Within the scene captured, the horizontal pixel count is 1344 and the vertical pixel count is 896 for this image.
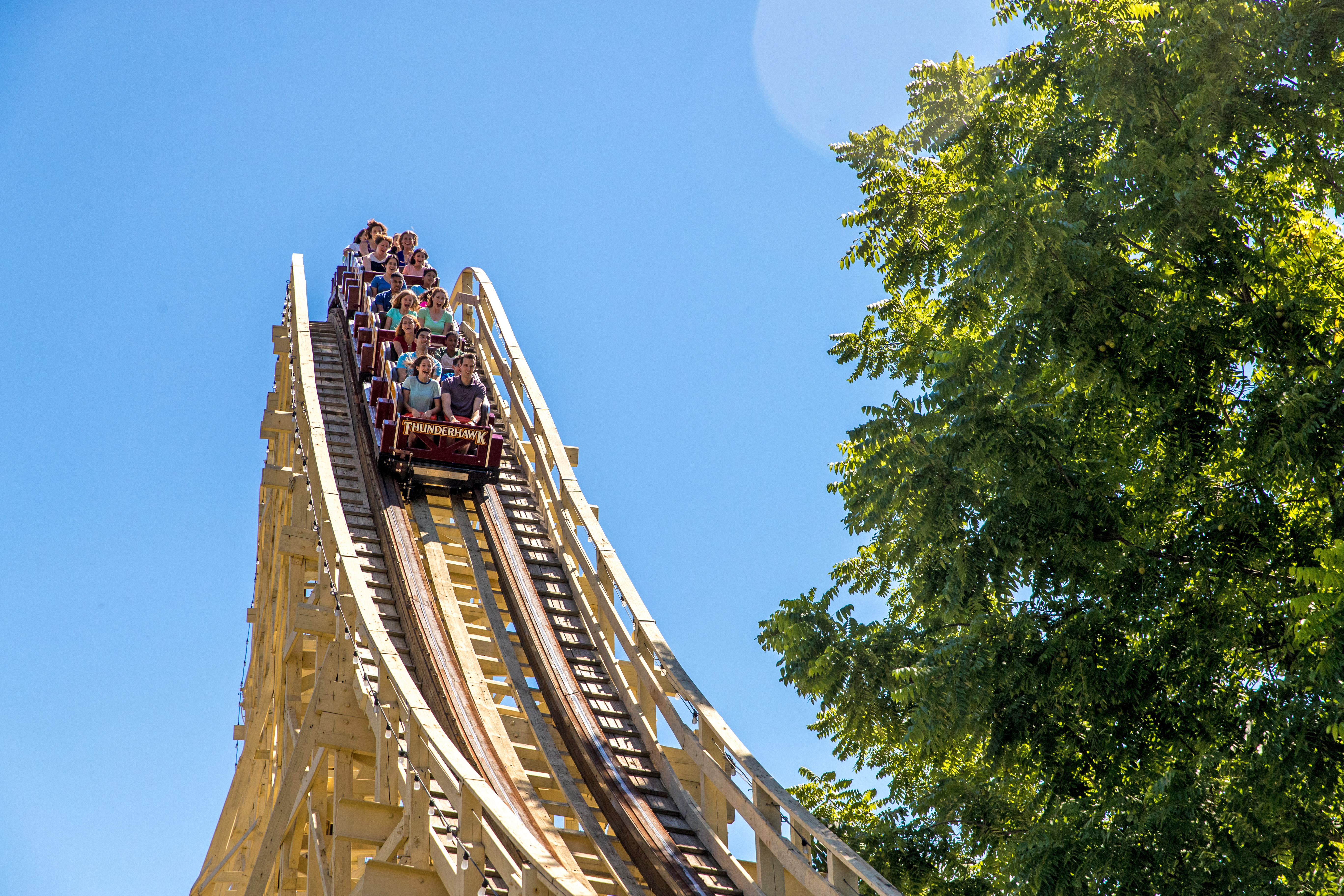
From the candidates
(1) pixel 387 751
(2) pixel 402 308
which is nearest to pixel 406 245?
(2) pixel 402 308

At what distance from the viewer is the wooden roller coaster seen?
8.55 meters

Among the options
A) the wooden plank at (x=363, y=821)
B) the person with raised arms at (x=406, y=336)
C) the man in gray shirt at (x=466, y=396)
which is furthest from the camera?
the person with raised arms at (x=406, y=336)

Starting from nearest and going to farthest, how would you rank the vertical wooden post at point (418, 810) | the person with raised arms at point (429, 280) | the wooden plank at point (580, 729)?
1. the vertical wooden post at point (418, 810)
2. the wooden plank at point (580, 729)
3. the person with raised arms at point (429, 280)

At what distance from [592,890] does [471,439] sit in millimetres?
7453

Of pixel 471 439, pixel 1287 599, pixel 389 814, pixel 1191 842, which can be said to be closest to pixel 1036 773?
pixel 1191 842

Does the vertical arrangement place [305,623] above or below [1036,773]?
above

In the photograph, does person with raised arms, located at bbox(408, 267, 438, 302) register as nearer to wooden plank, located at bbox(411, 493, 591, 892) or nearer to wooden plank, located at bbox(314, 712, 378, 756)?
wooden plank, located at bbox(411, 493, 591, 892)

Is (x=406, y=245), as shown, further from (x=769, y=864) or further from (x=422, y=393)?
(x=769, y=864)

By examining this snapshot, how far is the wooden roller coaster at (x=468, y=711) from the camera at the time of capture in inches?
337

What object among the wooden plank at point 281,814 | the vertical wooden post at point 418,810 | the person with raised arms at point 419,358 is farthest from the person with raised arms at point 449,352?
the vertical wooden post at point 418,810

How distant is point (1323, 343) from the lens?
8.22 m

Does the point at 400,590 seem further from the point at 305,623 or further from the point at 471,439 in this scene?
the point at 471,439

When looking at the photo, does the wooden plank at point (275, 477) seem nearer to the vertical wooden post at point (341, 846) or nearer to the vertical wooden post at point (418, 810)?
the vertical wooden post at point (341, 846)

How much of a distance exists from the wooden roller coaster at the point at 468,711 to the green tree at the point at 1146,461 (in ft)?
4.94
